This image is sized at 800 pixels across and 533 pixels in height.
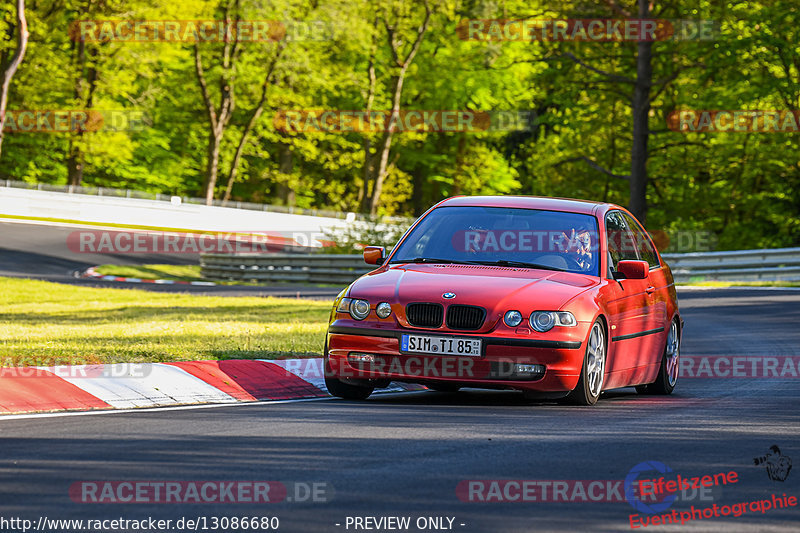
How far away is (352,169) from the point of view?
238 ft

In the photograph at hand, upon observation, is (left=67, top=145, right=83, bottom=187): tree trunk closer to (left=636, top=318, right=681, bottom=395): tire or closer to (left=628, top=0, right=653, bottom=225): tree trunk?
(left=628, top=0, right=653, bottom=225): tree trunk

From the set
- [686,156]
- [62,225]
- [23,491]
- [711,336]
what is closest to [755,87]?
[686,156]

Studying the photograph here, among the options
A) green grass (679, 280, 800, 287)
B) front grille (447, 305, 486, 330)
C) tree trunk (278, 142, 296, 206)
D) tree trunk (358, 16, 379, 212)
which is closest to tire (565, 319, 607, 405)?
front grille (447, 305, 486, 330)

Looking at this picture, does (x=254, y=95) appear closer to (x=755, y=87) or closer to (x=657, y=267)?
(x=755, y=87)

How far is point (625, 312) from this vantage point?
10023 millimetres

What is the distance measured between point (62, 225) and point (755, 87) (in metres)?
26.0

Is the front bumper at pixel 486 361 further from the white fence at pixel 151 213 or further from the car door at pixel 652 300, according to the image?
the white fence at pixel 151 213

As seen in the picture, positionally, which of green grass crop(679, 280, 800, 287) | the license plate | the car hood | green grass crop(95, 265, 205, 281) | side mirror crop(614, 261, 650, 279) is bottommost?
green grass crop(95, 265, 205, 281)

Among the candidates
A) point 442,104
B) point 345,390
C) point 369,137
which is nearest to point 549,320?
point 345,390

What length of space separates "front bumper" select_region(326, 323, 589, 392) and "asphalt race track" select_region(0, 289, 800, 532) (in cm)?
23

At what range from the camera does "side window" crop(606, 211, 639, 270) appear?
1035 cm

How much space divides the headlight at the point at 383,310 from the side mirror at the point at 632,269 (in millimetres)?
2079

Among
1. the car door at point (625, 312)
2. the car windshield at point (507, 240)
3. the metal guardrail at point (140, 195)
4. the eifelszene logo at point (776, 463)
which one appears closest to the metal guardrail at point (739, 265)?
the metal guardrail at point (140, 195)

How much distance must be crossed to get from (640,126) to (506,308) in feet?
76.9
